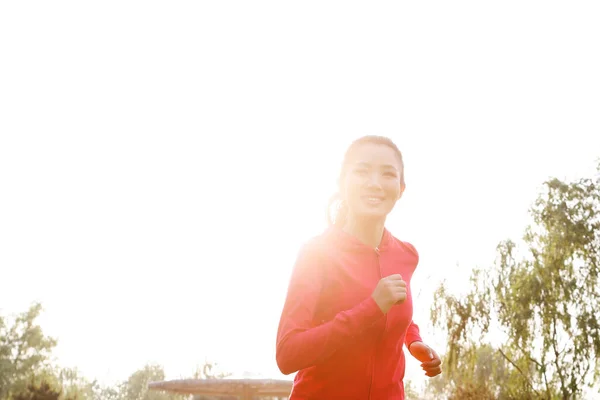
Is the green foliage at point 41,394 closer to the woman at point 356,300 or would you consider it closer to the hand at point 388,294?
the woman at point 356,300

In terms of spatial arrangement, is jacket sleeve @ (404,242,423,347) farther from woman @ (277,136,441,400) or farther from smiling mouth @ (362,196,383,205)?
smiling mouth @ (362,196,383,205)

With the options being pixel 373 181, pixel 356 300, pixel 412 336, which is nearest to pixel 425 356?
pixel 412 336

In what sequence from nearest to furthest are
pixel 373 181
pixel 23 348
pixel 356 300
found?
pixel 356 300 < pixel 373 181 < pixel 23 348

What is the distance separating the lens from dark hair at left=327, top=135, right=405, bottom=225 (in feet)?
6.60

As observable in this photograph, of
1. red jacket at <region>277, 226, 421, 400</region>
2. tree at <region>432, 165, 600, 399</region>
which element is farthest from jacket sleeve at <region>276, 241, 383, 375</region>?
tree at <region>432, 165, 600, 399</region>

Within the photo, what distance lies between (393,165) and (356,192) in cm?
16

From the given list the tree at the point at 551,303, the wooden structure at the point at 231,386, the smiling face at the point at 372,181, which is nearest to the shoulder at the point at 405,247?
the smiling face at the point at 372,181

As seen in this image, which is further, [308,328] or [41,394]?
[41,394]

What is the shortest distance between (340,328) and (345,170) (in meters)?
0.61

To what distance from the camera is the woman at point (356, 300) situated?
1683 millimetres

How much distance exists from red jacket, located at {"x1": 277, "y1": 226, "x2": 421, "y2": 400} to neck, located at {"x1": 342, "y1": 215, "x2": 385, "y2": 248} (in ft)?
0.19

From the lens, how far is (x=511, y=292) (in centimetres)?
1675

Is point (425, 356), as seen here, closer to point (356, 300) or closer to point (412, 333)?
point (412, 333)

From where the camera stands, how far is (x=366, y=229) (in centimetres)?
202
